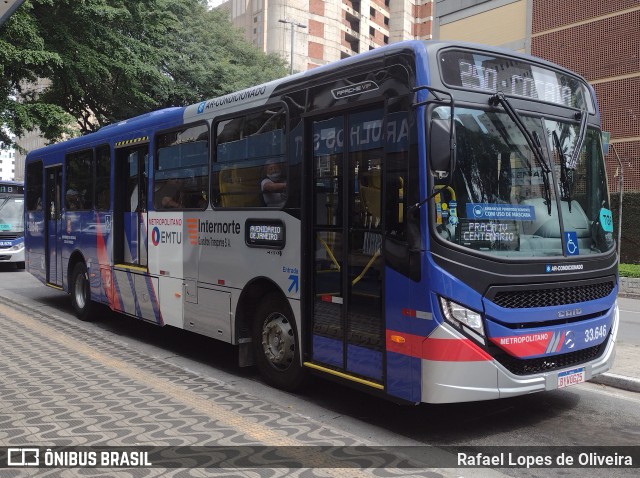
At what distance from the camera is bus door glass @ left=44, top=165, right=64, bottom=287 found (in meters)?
11.2

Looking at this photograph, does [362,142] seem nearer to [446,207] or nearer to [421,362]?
[446,207]

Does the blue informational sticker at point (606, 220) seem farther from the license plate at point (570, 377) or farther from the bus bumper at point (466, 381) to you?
the bus bumper at point (466, 381)

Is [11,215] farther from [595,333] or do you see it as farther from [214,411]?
[595,333]

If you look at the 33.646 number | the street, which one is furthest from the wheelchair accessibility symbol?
the street

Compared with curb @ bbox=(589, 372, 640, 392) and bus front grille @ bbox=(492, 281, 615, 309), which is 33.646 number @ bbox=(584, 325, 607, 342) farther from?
curb @ bbox=(589, 372, 640, 392)

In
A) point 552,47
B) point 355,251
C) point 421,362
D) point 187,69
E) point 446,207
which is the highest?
point 552,47

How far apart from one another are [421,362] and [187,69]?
22.1 m

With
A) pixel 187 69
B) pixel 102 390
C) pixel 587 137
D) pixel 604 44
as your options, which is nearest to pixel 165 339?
pixel 102 390

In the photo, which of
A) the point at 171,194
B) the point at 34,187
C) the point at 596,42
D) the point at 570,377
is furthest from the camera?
the point at 596,42

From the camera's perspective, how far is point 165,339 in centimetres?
877

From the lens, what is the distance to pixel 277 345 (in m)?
6.04

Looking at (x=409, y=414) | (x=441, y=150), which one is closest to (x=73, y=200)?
(x=409, y=414)

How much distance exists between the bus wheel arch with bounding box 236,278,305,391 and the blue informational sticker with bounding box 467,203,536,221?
2.09m

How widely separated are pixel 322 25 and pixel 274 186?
68.9 metres
